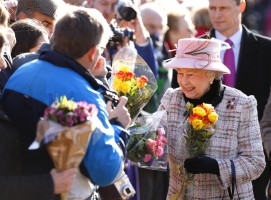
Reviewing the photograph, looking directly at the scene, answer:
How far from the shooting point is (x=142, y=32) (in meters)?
8.33

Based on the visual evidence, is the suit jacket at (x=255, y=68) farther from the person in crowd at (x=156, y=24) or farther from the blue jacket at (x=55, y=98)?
the blue jacket at (x=55, y=98)

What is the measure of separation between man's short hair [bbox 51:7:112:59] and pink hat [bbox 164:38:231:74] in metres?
1.37

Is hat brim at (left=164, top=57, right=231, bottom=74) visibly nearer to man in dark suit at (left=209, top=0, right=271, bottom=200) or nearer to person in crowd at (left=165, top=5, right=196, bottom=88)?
man in dark suit at (left=209, top=0, right=271, bottom=200)

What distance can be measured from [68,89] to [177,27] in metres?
6.69

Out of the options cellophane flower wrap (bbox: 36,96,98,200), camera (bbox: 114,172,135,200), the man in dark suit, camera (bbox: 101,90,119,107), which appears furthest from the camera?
the man in dark suit

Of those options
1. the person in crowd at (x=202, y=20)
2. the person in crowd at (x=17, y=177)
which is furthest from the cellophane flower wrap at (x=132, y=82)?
the person in crowd at (x=202, y=20)

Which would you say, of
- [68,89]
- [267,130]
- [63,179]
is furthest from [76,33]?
[267,130]

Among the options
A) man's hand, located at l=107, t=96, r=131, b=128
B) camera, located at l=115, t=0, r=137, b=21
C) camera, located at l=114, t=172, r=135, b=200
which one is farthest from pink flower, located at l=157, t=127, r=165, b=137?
camera, located at l=115, t=0, r=137, b=21

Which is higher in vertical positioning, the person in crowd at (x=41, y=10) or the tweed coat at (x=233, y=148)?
the person in crowd at (x=41, y=10)

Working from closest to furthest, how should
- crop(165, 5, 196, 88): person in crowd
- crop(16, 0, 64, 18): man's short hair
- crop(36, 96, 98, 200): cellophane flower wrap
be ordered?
1. crop(36, 96, 98, 200): cellophane flower wrap
2. crop(16, 0, 64, 18): man's short hair
3. crop(165, 5, 196, 88): person in crowd

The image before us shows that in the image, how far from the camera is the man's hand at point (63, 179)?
160 inches

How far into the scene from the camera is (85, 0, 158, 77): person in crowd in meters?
7.71

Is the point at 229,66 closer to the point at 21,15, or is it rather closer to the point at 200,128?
the point at 21,15

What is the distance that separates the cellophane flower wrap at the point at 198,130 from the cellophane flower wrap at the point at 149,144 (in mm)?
154
